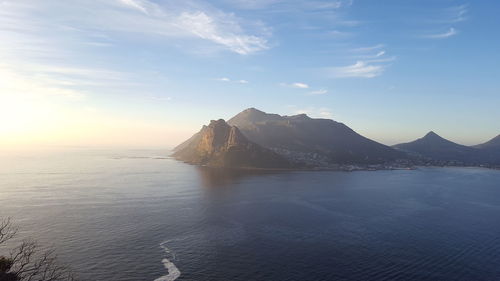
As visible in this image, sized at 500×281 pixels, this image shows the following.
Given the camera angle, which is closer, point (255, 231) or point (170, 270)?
point (170, 270)

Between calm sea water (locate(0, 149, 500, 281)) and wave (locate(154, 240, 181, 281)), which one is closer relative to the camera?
wave (locate(154, 240, 181, 281))

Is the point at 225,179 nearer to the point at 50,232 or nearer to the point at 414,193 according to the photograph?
the point at 414,193

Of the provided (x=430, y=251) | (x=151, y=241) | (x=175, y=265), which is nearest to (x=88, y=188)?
(x=151, y=241)

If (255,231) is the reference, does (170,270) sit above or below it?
below

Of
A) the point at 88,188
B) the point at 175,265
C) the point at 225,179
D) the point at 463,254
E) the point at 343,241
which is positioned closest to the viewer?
the point at 175,265

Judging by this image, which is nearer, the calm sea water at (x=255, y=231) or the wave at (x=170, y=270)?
the wave at (x=170, y=270)

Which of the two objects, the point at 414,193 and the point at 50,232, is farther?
the point at 414,193

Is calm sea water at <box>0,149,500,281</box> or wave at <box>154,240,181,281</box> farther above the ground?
calm sea water at <box>0,149,500,281</box>

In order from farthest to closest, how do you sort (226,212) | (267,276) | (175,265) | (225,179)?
(225,179) < (226,212) < (175,265) < (267,276)
